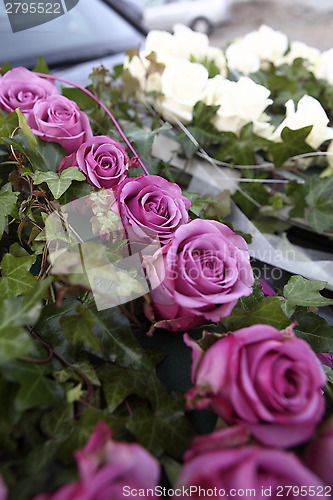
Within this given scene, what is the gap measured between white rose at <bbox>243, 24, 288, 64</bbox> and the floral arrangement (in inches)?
26.5

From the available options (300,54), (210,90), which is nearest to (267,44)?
(300,54)

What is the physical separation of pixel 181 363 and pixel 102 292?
146 mm

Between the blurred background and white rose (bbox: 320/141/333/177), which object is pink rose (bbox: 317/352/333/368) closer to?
white rose (bbox: 320/141/333/177)

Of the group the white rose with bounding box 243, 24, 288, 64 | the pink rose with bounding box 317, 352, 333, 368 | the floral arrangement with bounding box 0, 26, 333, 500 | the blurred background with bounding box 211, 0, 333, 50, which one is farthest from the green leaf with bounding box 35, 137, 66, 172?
the blurred background with bounding box 211, 0, 333, 50

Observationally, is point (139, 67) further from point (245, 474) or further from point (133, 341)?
point (245, 474)

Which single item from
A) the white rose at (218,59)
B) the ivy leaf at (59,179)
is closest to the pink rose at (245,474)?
the ivy leaf at (59,179)

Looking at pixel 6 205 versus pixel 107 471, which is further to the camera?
pixel 6 205

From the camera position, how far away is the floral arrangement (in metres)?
0.27

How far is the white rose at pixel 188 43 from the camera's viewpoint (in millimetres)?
924

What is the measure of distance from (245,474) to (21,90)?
25.2 inches

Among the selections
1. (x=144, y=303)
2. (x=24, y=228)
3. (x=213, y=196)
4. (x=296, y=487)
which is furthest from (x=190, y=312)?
(x=213, y=196)

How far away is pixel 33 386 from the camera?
0.33 metres

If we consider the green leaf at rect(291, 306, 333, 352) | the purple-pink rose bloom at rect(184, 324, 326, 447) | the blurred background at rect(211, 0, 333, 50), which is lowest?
the blurred background at rect(211, 0, 333, 50)

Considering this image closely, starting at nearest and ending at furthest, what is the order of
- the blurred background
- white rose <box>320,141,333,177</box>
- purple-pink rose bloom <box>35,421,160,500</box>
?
purple-pink rose bloom <box>35,421,160,500</box> < white rose <box>320,141,333,177</box> < the blurred background
